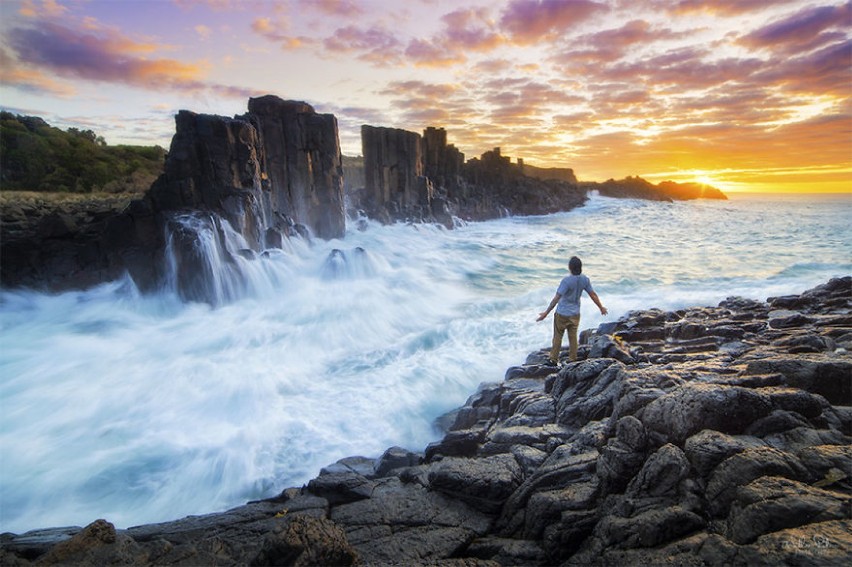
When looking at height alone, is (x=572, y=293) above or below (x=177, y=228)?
below

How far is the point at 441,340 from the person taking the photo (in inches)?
514

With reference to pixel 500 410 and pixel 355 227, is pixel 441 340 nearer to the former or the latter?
pixel 500 410

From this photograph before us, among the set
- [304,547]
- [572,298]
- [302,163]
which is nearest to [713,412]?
[304,547]

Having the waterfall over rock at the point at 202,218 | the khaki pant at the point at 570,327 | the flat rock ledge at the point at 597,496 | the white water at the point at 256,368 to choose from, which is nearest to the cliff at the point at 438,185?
the waterfall over rock at the point at 202,218

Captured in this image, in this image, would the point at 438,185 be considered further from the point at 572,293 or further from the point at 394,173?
the point at 572,293

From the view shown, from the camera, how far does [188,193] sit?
18.2 m

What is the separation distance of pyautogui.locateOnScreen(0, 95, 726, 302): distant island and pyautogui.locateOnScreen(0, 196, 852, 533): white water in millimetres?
1289

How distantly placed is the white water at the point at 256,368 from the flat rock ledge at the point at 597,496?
206 centimetres

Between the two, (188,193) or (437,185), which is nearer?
(188,193)

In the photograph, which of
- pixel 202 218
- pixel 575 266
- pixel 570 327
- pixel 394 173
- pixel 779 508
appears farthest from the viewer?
pixel 394 173

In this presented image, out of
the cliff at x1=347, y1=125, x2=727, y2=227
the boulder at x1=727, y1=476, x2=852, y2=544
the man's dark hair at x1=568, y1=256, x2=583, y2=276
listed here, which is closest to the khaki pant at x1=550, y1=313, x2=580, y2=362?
the man's dark hair at x1=568, y1=256, x2=583, y2=276

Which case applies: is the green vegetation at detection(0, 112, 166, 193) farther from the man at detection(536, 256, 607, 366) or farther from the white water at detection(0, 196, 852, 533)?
the man at detection(536, 256, 607, 366)

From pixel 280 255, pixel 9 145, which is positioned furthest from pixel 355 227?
pixel 9 145

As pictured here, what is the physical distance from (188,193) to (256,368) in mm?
10660
